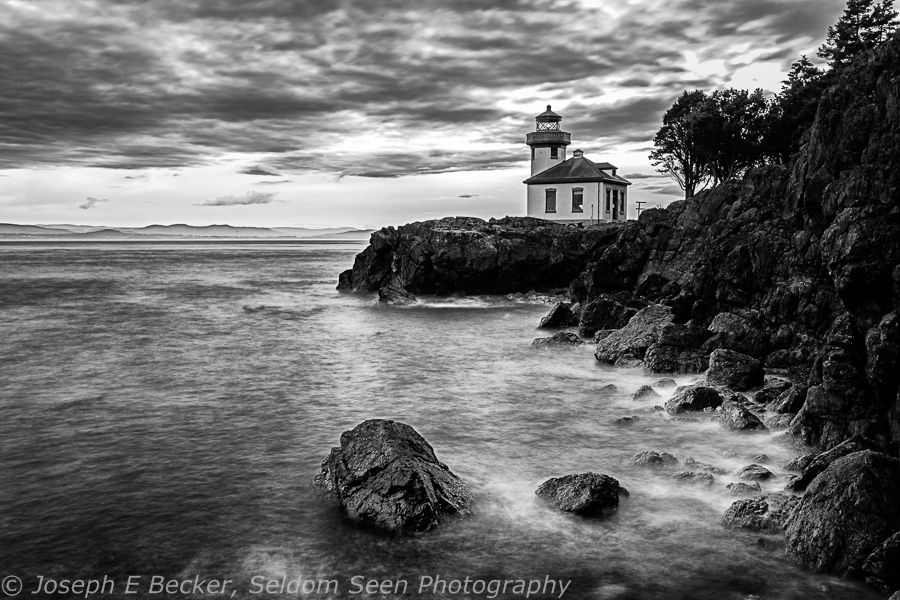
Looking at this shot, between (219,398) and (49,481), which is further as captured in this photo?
(219,398)

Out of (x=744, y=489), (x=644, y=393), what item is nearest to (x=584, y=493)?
(x=744, y=489)

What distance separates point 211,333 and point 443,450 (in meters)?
23.7

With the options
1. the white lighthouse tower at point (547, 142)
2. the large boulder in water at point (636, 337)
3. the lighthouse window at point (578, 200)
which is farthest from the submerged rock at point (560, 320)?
the white lighthouse tower at point (547, 142)

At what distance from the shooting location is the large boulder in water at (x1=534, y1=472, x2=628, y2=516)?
13.4 metres

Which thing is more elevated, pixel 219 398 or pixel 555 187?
pixel 555 187

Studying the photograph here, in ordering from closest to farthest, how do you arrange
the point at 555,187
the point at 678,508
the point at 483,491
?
the point at 678,508 < the point at 483,491 < the point at 555,187

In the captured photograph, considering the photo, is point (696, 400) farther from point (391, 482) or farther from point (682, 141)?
point (682, 141)

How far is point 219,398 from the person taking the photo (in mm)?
23172

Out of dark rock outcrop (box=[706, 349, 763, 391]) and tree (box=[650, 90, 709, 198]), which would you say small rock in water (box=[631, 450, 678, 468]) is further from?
tree (box=[650, 90, 709, 198])

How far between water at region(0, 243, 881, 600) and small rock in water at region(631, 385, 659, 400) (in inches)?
11.1

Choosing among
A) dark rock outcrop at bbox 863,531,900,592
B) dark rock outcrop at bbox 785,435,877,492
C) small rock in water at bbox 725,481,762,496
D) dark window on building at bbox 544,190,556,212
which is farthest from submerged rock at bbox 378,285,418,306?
dark rock outcrop at bbox 863,531,900,592

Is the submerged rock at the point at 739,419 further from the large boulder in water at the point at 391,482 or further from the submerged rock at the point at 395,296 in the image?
the submerged rock at the point at 395,296

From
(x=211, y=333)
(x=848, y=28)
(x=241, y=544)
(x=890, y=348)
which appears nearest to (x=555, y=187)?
(x=848, y=28)

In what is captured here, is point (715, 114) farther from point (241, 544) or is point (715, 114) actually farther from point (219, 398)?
point (241, 544)
